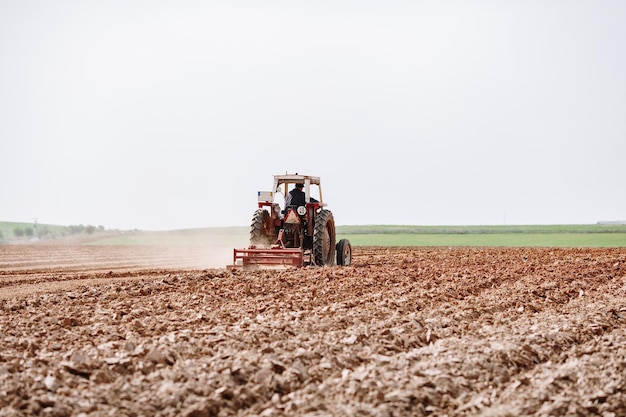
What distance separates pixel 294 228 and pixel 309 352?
10279 millimetres

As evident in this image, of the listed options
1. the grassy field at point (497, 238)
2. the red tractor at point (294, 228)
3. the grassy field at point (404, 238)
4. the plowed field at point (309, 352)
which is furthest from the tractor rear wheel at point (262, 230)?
the grassy field at point (497, 238)

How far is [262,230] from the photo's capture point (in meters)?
18.0

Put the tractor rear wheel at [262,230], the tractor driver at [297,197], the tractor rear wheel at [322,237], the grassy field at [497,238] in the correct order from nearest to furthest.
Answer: the tractor rear wheel at [322,237], the tractor rear wheel at [262,230], the tractor driver at [297,197], the grassy field at [497,238]

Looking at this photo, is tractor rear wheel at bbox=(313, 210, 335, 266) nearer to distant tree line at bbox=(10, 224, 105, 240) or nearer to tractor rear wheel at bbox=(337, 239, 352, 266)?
tractor rear wheel at bbox=(337, 239, 352, 266)

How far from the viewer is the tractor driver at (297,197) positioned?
18.1 metres

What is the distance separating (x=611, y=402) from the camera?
22.2 feet

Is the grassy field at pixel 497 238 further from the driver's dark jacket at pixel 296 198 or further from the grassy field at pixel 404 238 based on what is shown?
the driver's dark jacket at pixel 296 198

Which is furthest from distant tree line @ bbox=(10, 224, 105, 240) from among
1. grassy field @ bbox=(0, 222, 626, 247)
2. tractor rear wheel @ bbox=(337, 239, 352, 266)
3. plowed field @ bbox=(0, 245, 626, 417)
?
plowed field @ bbox=(0, 245, 626, 417)

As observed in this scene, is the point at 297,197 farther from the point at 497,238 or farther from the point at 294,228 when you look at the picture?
the point at 497,238

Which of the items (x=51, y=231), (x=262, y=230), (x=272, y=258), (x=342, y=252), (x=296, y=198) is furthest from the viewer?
(x=51, y=231)

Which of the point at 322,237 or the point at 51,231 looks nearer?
the point at 322,237

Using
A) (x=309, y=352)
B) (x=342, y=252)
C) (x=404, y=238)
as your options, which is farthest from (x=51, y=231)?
(x=309, y=352)

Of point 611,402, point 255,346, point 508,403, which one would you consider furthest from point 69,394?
point 611,402

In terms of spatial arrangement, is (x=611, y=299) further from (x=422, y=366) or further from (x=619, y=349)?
(x=422, y=366)
